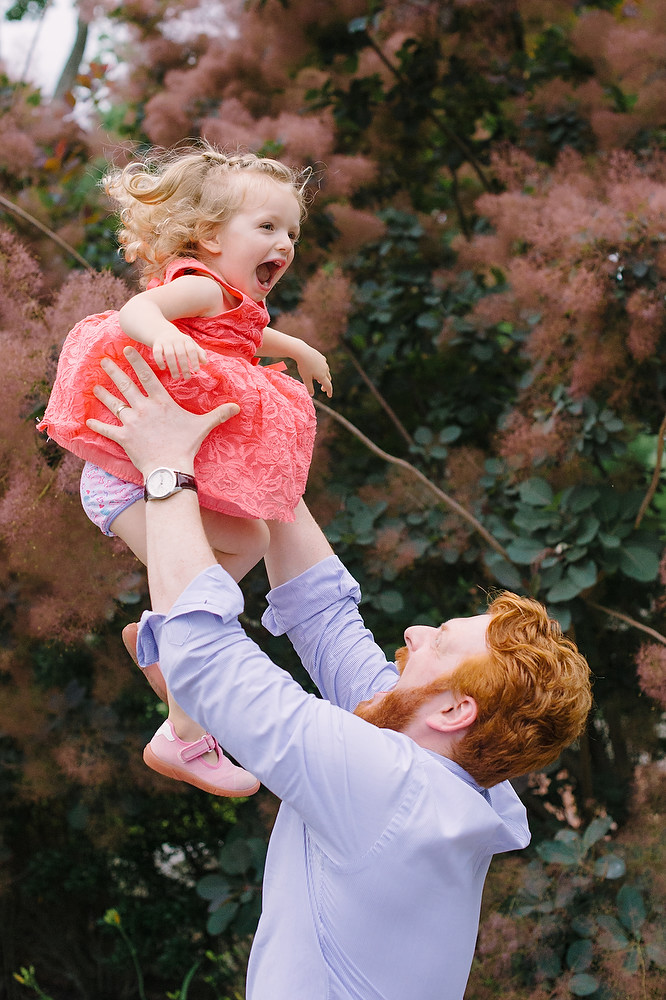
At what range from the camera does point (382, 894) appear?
0.99 m

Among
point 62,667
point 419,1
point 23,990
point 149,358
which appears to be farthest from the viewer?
point 23,990

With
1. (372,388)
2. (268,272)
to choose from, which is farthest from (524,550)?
(268,272)

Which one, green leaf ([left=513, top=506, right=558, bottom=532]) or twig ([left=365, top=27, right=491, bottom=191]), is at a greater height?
twig ([left=365, top=27, right=491, bottom=191])

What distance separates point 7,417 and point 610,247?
141 centimetres

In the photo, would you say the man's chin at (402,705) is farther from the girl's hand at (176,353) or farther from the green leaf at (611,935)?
the green leaf at (611,935)

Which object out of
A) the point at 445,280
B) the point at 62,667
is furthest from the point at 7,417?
the point at 445,280

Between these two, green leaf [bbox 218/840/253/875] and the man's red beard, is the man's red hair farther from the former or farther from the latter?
green leaf [bbox 218/840/253/875]

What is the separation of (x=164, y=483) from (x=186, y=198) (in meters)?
0.43

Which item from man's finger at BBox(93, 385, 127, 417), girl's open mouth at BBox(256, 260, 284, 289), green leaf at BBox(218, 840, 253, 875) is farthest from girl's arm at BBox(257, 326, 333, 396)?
green leaf at BBox(218, 840, 253, 875)

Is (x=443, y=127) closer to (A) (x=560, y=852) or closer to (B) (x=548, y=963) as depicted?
(A) (x=560, y=852)

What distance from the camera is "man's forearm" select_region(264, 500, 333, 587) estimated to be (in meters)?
1.28

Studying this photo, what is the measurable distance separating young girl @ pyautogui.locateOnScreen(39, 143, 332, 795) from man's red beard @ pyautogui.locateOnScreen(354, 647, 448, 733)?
201 millimetres

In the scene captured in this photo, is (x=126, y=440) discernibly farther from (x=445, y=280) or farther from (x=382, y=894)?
(x=445, y=280)

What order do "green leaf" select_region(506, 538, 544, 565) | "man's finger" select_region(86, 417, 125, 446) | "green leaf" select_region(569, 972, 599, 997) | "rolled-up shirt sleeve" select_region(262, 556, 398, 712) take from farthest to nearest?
"green leaf" select_region(506, 538, 544, 565) → "green leaf" select_region(569, 972, 599, 997) → "rolled-up shirt sleeve" select_region(262, 556, 398, 712) → "man's finger" select_region(86, 417, 125, 446)
